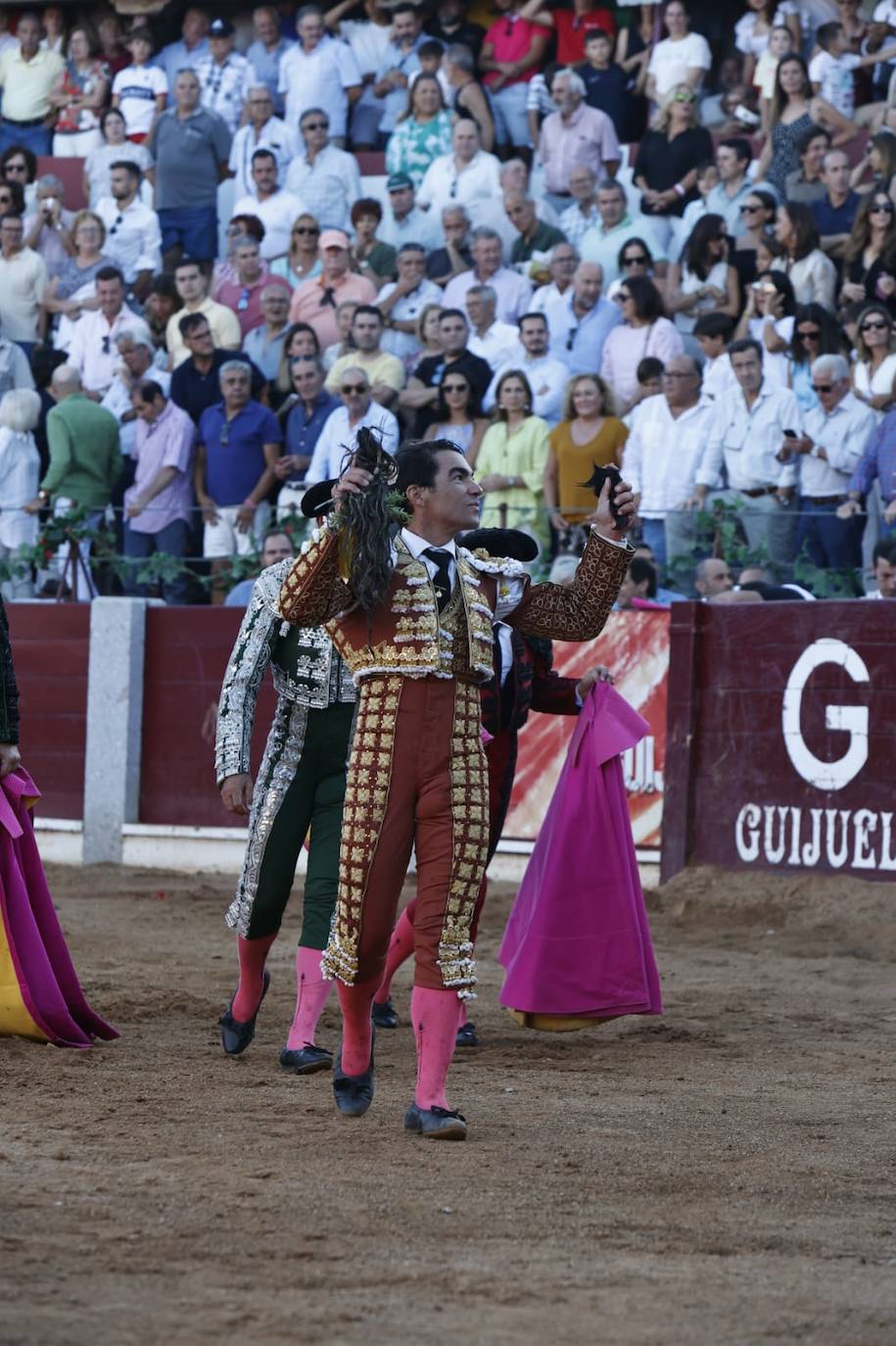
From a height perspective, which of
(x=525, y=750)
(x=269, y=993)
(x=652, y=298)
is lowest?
(x=269, y=993)

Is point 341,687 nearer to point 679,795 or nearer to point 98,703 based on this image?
point 679,795

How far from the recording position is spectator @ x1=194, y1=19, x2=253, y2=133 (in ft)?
47.0

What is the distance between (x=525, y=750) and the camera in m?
10.1

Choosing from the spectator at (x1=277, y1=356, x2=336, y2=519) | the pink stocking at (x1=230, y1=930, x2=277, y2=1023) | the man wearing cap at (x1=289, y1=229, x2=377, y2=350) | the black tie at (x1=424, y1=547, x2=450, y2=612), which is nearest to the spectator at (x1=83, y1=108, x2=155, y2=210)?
the man wearing cap at (x1=289, y1=229, x2=377, y2=350)

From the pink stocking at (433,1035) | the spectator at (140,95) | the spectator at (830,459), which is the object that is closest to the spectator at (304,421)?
the spectator at (830,459)

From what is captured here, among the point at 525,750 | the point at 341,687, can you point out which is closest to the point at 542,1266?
the point at 341,687

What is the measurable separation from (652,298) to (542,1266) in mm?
7931

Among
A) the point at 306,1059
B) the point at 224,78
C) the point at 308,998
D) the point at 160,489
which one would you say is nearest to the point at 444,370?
the point at 160,489

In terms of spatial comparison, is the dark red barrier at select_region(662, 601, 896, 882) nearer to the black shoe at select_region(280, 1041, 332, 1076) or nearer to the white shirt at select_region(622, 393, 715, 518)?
the white shirt at select_region(622, 393, 715, 518)

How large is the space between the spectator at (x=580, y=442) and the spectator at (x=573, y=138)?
260 centimetres

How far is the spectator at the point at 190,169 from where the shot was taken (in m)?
13.9

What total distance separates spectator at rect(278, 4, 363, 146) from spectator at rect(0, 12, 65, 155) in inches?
94.7

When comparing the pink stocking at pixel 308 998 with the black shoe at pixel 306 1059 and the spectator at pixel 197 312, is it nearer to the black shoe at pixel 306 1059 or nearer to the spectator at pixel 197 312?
the black shoe at pixel 306 1059

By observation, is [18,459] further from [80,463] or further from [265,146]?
[265,146]
